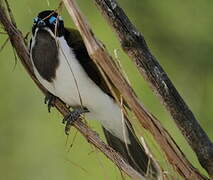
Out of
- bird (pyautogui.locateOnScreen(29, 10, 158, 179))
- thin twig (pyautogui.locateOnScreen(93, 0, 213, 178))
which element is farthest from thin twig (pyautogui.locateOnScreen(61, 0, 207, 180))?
bird (pyautogui.locateOnScreen(29, 10, 158, 179))

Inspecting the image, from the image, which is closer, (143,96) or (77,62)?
(77,62)

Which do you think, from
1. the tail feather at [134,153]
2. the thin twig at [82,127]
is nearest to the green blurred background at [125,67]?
the tail feather at [134,153]

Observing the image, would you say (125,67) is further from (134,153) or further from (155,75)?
(155,75)

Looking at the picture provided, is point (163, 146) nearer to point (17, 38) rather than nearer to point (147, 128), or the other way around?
point (147, 128)

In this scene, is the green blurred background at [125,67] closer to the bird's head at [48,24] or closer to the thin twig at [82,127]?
the bird's head at [48,24]

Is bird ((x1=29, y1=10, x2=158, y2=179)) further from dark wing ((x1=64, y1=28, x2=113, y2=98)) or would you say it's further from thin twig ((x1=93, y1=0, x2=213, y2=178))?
thin twig ((x1=93, y1=0, x2=213, y2=178))

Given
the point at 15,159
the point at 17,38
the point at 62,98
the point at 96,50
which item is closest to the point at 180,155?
the point at 96,50

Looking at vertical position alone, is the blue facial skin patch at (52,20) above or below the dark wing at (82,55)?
above

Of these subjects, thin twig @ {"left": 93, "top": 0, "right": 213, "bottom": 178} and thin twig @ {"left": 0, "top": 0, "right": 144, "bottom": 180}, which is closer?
thin twig @ {"left": 93, "top": 0, "right": 213, "bottom": 178}
